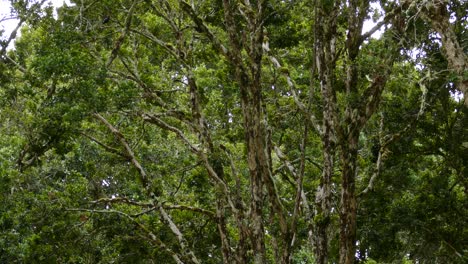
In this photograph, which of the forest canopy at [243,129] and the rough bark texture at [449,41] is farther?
the forest canopy at [243,129]

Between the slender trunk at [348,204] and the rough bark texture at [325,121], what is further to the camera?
the rough bark texture at [325,121]

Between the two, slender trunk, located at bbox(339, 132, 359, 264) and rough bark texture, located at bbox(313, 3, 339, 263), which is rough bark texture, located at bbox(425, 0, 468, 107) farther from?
slender trunk, located at bbox(339, 132, 359, 264)

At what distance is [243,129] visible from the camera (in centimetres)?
959

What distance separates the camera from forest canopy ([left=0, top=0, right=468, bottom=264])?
22.1ft

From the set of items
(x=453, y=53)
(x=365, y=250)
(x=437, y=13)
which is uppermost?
(x=437, y=13)

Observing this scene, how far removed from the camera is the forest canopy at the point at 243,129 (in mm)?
6730

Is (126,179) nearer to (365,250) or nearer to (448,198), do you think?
(365,250)

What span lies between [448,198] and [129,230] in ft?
19.0

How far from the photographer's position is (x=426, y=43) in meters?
7.82

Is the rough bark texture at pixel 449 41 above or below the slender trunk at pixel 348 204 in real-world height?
above

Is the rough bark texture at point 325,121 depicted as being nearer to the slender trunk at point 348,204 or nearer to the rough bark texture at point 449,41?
the slender trunk at point 348,204

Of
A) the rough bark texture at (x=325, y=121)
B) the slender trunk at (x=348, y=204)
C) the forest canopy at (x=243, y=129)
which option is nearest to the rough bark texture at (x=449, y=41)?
the forest canopy at (x=243, y=129)

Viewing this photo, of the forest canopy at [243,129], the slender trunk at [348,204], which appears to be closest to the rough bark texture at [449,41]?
the forest canopy at [243,129]

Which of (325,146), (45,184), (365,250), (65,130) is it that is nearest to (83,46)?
(65,130)
